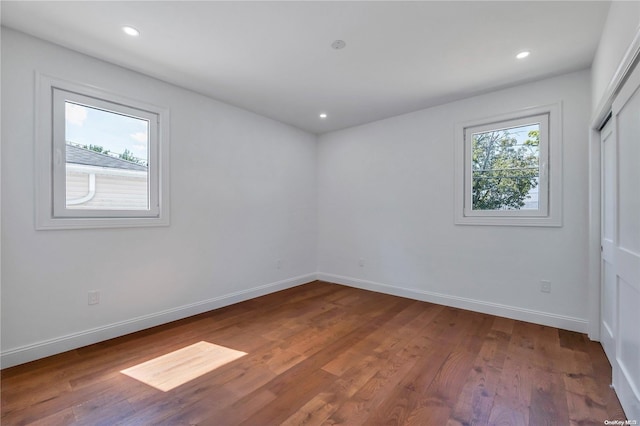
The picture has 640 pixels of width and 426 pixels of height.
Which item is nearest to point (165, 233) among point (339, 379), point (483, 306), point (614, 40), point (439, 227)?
point (339, 379)

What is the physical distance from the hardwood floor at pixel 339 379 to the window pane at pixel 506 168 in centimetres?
136

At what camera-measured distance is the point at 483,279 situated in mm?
3328

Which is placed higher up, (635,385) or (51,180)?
(51,180)

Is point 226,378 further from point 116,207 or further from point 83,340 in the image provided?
point 116,207

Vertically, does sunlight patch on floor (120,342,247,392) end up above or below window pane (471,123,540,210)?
below

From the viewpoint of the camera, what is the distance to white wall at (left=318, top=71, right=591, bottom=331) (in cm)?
282

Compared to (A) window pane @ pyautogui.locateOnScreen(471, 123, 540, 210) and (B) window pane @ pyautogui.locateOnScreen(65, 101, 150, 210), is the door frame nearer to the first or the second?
(A) window pane @ pyautogui.locateOnScreen(471, 123, 540, 210)

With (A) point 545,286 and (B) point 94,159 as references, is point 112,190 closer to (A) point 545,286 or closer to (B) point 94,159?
(B) point 94,159

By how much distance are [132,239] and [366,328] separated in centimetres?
258

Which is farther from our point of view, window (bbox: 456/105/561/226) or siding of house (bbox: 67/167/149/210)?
window (bbox: 456/105/561/226)

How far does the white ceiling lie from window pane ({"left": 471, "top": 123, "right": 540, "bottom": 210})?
1.92 ft

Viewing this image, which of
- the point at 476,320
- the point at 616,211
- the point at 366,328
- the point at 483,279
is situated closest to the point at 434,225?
the point at 483,279

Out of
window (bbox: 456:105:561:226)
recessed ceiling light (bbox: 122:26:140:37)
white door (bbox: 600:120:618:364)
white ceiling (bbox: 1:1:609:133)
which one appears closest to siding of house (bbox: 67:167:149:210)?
white ceiling (bbox: 1:1:609:133)

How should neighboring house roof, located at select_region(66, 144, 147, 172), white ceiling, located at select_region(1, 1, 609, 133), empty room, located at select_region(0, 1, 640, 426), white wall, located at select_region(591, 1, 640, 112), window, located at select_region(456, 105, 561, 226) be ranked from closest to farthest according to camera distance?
white wall, located at select_region(591, 1, 640, 112)
empty room, located at select_region(0, 1, 640, 426)
white ceiling, located at select_region(1, 1, 609, 133)
neighboring house roof, located at select_region(66, 144, 147, 172)
window, located at select_region(456, 105, 561, 226)
